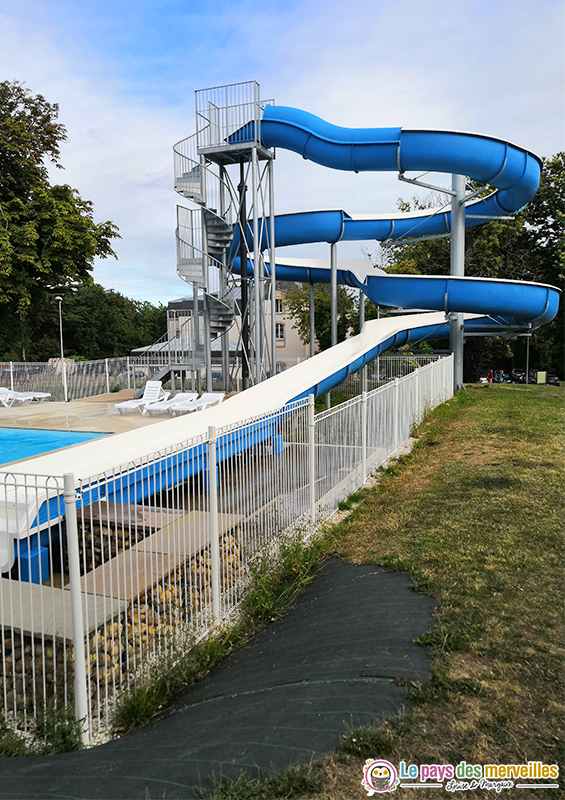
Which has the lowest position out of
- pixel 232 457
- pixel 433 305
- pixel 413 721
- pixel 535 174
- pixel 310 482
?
pixel 413 721

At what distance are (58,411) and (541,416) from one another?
1399cm

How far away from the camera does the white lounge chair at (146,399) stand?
16.2 metres

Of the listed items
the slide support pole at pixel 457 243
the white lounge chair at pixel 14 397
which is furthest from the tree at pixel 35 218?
the slide support pole at pixel 457 243

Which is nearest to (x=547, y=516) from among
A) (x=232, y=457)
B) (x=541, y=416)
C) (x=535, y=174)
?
(x=232, y=457)

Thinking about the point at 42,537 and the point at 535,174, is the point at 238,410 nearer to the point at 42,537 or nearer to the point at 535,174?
the point at 42,537

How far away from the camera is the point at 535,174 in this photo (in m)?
17.4

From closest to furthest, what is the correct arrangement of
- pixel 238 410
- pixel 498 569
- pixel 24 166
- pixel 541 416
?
pixel 498 569 < pixel 238 410 < pixel 541 416 < pixel 24 166

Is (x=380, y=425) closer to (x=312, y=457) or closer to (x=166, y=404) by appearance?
(x=312, y=457)

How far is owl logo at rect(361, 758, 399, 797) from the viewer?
9.25ft

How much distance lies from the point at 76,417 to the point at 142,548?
12.3 metres

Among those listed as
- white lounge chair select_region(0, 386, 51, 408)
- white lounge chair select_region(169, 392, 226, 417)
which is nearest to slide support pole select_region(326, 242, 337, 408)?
white lounge chair select_region(169, 392, 226, 417)

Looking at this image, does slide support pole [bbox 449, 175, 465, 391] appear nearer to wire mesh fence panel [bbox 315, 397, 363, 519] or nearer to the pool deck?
the pool deck

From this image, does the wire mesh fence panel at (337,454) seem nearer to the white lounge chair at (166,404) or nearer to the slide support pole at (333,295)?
the white lounge chair at (166,404)

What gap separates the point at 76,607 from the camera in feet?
11.7
